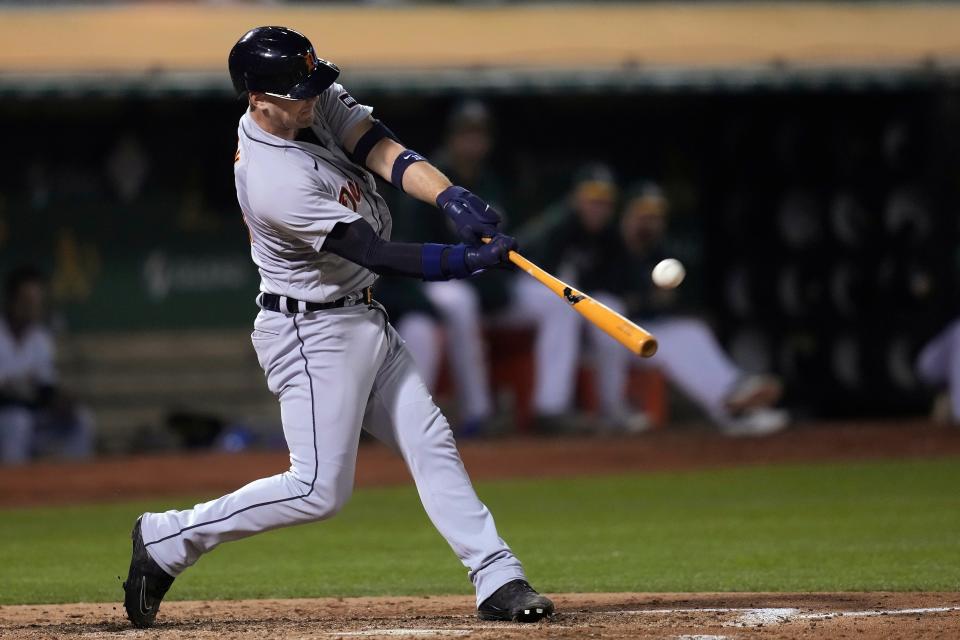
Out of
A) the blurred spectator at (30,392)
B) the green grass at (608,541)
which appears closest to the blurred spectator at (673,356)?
the green grass at (608,541)

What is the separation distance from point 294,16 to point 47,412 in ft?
9.13

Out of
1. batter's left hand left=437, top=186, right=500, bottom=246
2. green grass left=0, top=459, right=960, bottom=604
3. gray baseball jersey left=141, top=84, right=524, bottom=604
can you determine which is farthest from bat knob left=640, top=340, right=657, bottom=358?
green grass left=0, top=459, right=960, bottom=604

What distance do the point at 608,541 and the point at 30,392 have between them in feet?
14.7

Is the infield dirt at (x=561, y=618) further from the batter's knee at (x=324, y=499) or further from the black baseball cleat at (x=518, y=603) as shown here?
the batter's knee at (x=324, y=499)

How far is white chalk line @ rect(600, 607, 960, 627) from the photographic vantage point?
14.2 ft

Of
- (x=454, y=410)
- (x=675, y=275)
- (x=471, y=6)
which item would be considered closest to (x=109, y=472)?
(x=454, y=410)

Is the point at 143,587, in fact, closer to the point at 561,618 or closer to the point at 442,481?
the point at 442,481

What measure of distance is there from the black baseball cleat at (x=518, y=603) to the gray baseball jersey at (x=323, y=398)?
0.02 meters

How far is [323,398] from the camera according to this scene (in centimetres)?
433

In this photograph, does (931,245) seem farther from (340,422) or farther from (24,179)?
(340,422)

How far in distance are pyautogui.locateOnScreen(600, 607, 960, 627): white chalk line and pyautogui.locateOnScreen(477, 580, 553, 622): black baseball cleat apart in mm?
327

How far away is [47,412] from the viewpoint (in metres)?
9.88

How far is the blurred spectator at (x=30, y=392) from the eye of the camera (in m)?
9.53

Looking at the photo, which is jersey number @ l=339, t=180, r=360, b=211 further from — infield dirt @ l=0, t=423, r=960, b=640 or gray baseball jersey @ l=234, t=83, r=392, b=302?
infield dirt @ l=0, t=423, r=960, b=640
